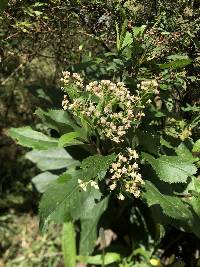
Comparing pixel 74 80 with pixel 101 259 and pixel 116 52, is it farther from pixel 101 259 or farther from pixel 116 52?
pixel 101 259

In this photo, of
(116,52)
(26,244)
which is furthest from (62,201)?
(26,244)

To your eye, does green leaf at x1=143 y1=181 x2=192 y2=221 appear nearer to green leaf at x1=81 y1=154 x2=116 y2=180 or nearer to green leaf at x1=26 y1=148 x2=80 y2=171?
green leaf at x1=81 y1=154 x2=116 y2=180

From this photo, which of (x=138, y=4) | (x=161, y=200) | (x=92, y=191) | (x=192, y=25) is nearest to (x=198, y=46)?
(x=192, y=25)

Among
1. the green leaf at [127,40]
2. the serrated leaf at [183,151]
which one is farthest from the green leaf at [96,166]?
the green leaf at [127,40]

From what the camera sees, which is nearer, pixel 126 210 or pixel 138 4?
pixel 138 4

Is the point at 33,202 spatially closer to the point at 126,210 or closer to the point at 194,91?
the point at 126,210

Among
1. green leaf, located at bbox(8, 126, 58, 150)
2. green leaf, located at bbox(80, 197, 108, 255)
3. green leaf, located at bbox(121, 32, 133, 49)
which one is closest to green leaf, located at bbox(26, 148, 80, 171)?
green leaf, located at bbox(8, 126, 58, 150)

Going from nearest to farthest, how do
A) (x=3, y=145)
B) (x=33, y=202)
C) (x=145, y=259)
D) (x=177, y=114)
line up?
(x=177, y=114) < (x=145, y=259) < (x=33, y=202) < (x=3, y=145)
